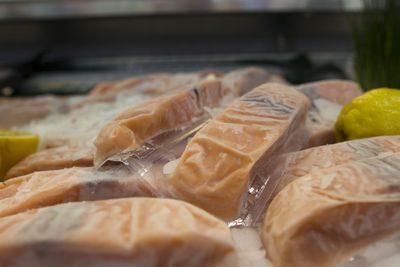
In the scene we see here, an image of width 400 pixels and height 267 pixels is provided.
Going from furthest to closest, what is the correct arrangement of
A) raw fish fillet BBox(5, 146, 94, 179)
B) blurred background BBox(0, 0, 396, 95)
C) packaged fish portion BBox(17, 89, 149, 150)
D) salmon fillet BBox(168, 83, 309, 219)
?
blurred background BBox(0, 0, 396, 95) → packaged fish portion BBox(17, 89, 149, 150) → raw fish fillet BBox(5, 146, 94, 179) → salmon fillet BBox(168, 83, 309, 219)

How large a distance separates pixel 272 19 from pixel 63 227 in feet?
7.11

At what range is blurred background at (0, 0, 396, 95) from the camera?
2.05 m

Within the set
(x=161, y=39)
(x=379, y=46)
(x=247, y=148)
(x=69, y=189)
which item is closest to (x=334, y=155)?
(x=247, y=148)

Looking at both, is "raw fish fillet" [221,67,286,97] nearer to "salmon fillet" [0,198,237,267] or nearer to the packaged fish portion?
the packaged fish portion

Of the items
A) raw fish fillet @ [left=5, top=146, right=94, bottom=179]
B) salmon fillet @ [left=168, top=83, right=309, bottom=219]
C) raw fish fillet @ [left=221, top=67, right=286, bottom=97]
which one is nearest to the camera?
salmon fillet @ [left=168, top=83, right=309, bottom=219]

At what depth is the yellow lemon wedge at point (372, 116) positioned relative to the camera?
0.92 metres

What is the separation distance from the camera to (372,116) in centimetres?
95

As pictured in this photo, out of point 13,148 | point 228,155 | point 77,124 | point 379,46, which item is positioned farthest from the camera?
point 379,46

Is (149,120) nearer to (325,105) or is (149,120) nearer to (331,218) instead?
(331,218)

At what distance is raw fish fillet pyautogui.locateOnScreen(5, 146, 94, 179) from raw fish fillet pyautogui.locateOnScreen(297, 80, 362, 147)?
0.61 metres

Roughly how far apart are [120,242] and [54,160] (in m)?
0.54

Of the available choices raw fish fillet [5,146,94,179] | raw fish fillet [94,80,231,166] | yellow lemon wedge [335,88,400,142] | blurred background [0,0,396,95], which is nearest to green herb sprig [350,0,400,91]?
blurred background [0,0,396,95]

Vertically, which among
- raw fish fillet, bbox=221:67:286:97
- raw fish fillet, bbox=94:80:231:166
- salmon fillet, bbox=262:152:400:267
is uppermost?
raw fish fillet, bbox=94:80:231:166

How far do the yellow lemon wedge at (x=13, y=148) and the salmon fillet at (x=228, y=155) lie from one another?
57cm
